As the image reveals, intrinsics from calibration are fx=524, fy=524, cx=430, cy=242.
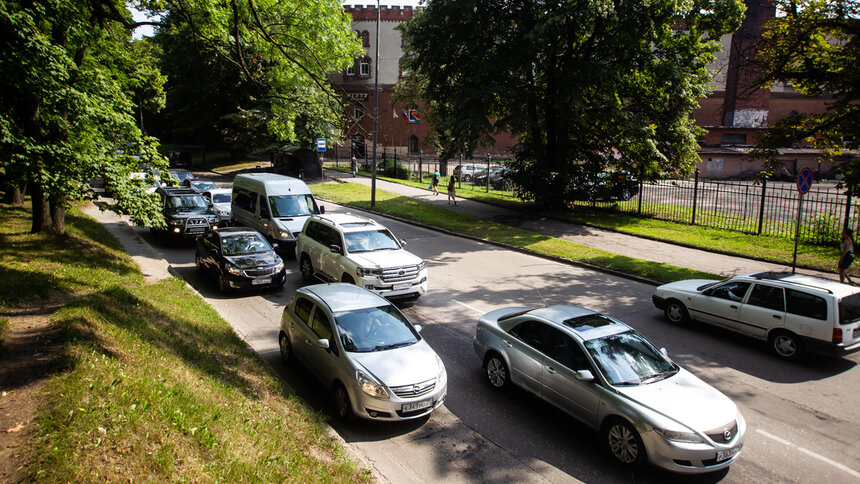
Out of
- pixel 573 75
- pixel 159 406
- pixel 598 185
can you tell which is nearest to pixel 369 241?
pixel 159 406

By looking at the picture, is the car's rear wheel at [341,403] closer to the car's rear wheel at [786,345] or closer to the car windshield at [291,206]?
the car's rear wheel at [786,345]

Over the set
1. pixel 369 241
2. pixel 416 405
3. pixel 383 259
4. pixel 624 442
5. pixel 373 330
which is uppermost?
pixel 369 241

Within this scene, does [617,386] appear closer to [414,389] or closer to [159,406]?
[414,389]

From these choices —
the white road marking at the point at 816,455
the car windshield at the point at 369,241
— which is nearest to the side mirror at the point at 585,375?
the white road marking at the point at 816,455

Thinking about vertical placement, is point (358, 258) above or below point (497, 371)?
above

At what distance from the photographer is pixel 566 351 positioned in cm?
764

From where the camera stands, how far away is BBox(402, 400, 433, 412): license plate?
7219 mm

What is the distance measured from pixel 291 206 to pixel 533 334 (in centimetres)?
1213

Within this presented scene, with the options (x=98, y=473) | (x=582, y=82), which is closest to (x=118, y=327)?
(x=98, y=473)

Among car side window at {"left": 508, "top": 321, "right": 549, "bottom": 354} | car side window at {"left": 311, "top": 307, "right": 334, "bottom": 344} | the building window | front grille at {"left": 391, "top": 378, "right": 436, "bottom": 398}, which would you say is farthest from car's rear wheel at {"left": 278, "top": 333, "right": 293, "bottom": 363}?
the building window

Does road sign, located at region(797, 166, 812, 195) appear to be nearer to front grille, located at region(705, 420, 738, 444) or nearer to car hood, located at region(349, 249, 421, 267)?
front grille, located at region(705, 420, 738, 444)

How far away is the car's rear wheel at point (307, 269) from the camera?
574 inches

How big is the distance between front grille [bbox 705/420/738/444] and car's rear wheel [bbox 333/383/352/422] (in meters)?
4.61

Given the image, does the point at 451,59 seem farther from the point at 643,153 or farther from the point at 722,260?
the point at 722,260
